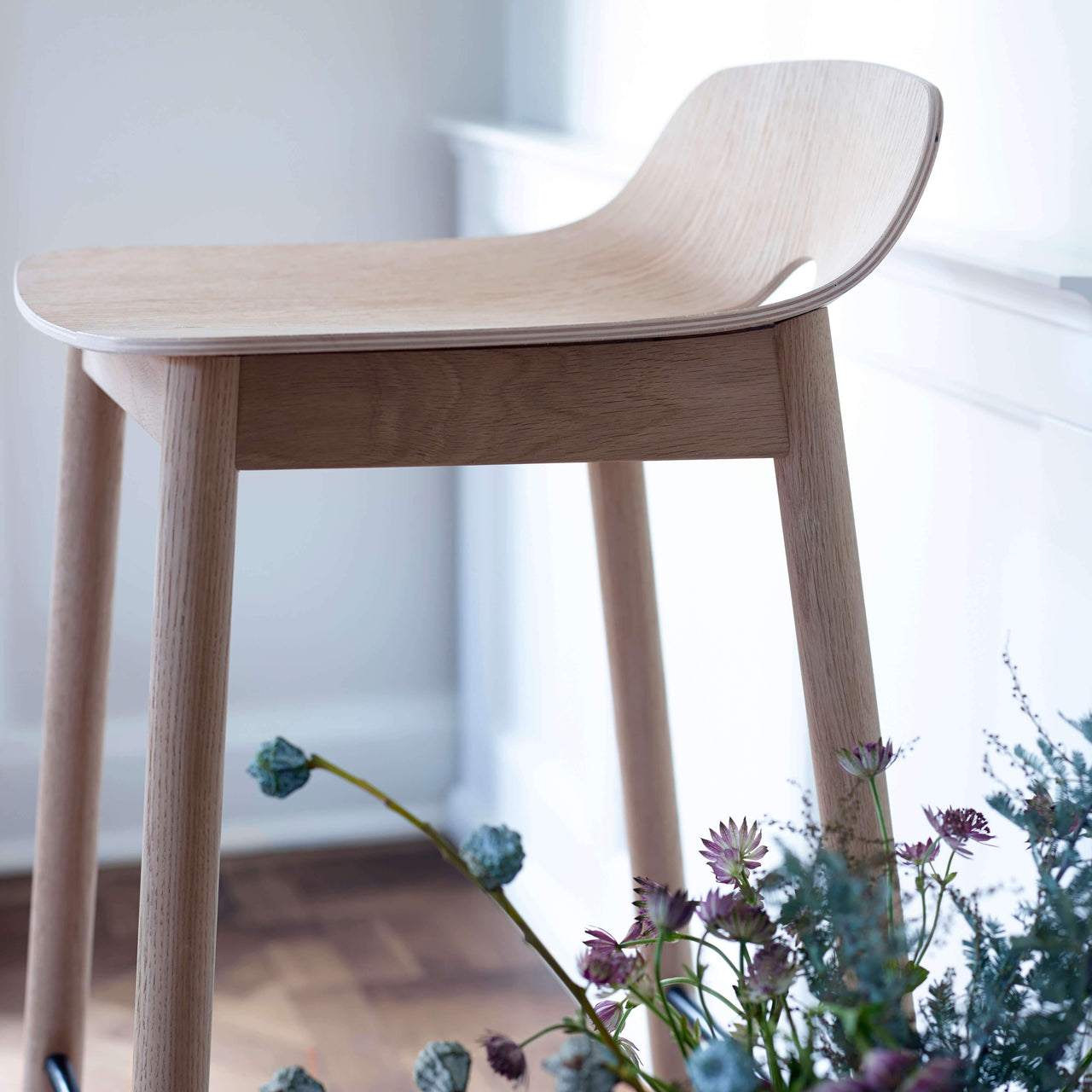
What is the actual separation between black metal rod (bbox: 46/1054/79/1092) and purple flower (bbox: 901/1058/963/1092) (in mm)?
804

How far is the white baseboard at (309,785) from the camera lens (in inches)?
64.1

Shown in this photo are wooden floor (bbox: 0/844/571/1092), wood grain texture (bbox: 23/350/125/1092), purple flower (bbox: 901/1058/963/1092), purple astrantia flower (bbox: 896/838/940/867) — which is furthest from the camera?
wooden floor (bbox: 0/844/571/1092)

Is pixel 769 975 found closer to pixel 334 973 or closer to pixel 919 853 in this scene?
pixel 919 853

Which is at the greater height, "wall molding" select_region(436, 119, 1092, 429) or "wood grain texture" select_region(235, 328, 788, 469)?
"wall molding" select_region(436, 119, 1092, 429)

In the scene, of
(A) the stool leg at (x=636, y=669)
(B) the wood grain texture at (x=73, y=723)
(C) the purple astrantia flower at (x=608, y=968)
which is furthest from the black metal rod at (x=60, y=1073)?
(C) the purple astrantia flower at (x=608, y=968)

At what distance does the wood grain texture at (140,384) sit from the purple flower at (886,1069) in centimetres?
39

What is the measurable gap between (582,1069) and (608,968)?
3 cm

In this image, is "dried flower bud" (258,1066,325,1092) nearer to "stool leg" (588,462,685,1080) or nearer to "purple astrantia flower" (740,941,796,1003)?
"purple astrantia flower" (740,941,796,1003)

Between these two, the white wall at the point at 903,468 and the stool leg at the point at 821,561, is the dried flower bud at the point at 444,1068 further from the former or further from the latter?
the white wall at the point at 903,468

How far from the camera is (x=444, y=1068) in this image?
31cm

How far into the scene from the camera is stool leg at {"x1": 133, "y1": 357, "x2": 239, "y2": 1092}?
55 cm

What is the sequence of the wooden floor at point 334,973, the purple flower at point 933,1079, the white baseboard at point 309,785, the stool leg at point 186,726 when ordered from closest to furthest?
the purple flower at point 933,1079, the stool leg at point 186,726, the wooden floor at point 334,973, the white baseboard at point 309,785

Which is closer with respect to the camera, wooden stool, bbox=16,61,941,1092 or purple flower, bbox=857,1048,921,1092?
purple flower, bbox=857,1048,921,1092

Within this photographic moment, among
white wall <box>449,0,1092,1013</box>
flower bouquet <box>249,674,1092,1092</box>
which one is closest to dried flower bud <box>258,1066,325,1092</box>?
flower bouquet <box>249,674,1092,1092</box>
